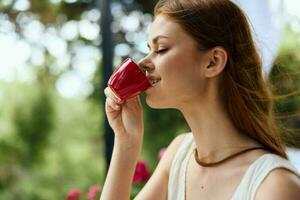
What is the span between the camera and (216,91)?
3.62ft

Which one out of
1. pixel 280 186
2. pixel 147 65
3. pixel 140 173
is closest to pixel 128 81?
pixel 147 65

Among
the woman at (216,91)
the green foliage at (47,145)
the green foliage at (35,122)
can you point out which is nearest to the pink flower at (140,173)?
the woman at (216,91)

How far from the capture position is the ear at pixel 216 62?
1.07 meters

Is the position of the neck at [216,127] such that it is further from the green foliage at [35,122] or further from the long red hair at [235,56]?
the green foliage at [35,122]

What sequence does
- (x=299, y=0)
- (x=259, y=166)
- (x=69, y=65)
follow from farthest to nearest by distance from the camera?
(x=69, y=65) → (x=299, y=0) → (x=259, y=166)

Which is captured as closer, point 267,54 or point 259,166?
point 259,166

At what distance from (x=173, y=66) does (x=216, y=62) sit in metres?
0.08

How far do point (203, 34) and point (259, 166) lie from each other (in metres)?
0.27

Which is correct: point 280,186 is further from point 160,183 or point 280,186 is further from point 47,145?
point 47,145

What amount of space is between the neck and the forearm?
0.61 feet

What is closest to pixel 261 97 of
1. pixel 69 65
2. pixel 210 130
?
pixel 210 130

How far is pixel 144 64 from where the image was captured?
110 cm

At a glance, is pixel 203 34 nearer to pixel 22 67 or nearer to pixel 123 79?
pixel 123 79

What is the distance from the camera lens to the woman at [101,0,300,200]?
3.51 feet
